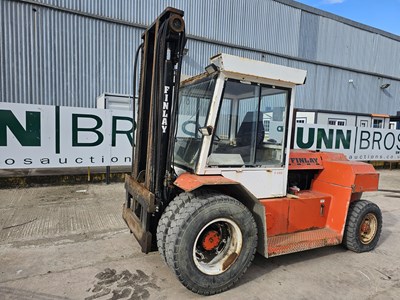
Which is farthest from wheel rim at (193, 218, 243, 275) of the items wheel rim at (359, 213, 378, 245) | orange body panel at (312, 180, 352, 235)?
wheel rim at (359, 213, 378, 245)

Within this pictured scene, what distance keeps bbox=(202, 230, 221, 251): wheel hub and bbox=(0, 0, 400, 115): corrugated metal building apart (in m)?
10.9

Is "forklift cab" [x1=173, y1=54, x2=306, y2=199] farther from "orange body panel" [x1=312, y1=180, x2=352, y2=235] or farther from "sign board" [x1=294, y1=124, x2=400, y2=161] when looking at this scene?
"sign board" [x1=294, y1=124, x2=400, y2=161]

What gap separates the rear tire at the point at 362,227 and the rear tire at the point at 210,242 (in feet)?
→ 5.97

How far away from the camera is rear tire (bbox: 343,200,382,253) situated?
409cm

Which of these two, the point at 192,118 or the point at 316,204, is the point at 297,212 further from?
the point at 192,118

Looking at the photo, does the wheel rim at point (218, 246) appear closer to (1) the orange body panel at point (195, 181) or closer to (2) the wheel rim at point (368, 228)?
(1) the orange body panel at point (195, 181)

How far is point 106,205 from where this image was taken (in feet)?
19.9

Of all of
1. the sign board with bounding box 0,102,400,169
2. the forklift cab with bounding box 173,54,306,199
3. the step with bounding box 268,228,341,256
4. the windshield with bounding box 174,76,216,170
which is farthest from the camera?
the sign board with bounding box 0,102,400,169

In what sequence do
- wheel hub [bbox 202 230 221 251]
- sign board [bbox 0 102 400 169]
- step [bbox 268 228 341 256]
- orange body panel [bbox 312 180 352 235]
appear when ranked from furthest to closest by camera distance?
1. sign board [bbox 0 102 400 169]
2. orange body panel [bbox 312 180 352 235]
3. step [bbox 268 228 341 256]
4. wheel hub [bbox 202 230 221 251]

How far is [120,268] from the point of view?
3459mm

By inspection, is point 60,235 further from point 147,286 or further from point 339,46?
point 339,46

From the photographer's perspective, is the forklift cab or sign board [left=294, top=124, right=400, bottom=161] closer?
the forklift cab

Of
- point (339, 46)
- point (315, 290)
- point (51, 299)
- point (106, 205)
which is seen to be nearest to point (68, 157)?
point (106, 205)

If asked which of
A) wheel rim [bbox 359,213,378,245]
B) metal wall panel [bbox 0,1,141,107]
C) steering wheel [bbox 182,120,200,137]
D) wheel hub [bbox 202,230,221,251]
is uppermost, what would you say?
metal wall panel [bbox 0,1,141,107]
